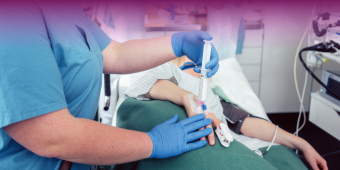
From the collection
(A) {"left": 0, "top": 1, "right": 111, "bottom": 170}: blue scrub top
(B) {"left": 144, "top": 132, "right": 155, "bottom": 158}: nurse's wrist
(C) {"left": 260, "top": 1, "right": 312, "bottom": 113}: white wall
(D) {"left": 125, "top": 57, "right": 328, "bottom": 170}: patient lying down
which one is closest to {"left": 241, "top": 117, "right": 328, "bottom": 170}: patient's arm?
(D) {"left": 125, "top": 57, "right": 328, "bottom": 170}: patient lying down

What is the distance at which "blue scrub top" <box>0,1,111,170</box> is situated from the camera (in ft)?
1.59

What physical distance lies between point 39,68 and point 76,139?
0.18m

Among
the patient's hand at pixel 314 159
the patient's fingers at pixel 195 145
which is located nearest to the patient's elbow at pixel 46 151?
the patient's fingers at pixel 195 145

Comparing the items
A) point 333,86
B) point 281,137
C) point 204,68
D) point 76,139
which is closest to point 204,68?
point 204,68

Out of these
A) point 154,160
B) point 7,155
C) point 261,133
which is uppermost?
point 7,155

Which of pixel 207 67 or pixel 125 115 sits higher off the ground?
pixel 207 67

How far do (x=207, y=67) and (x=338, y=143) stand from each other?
1.83m

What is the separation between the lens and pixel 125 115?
3.88 feet

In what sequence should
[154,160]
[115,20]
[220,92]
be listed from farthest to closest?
[115,20], [220,92], [154,160]

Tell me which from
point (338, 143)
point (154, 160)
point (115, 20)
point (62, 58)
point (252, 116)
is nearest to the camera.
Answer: point (62, 58)

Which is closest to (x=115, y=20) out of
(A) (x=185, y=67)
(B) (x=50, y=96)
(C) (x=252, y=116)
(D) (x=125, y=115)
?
(A) (x=185, y=67)

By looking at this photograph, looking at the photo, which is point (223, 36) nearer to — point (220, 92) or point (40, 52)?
point (220, 92)

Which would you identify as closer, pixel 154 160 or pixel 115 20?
pixel 154 160

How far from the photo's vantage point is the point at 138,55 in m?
0.99
